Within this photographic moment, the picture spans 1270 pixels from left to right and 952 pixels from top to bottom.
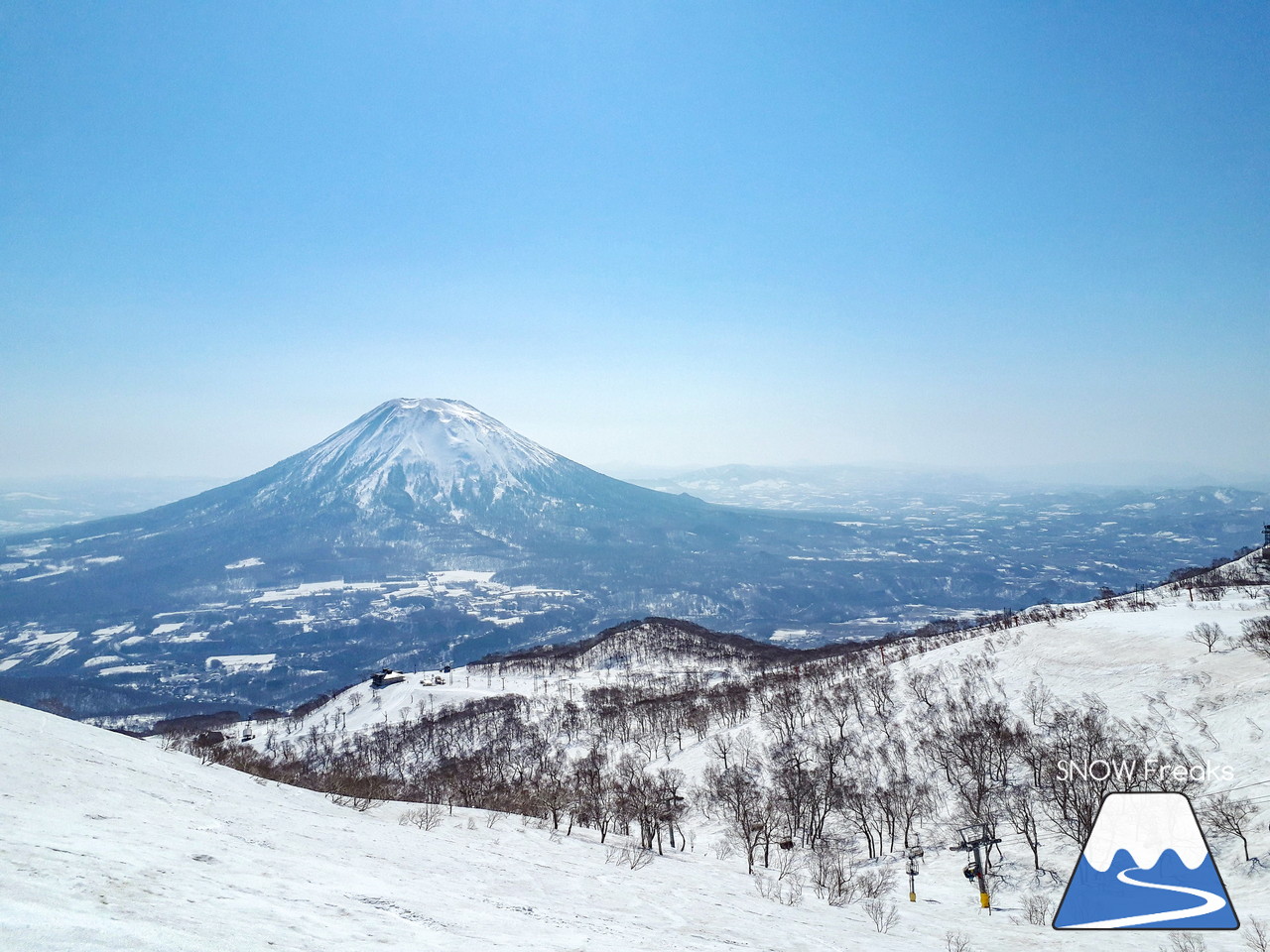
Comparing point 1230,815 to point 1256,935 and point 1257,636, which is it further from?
point 1257,636

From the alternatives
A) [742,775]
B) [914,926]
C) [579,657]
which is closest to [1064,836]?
[914,926]

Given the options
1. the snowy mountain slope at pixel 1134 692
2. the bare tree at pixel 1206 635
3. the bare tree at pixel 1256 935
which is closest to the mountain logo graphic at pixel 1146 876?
the bare tree at pixel 1256 935

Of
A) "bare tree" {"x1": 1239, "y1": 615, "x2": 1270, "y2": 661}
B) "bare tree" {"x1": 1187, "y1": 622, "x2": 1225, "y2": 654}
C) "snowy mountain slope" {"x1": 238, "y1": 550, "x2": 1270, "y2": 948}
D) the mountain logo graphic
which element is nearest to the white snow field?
"snowy mountain slope" {"x1": 238, "y1": 550, "x2": 1270, "y2": 948}

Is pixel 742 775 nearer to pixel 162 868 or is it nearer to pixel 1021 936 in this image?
Answer: pixel 1021 936

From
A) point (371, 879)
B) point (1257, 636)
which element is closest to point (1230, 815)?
point (1257, 636)

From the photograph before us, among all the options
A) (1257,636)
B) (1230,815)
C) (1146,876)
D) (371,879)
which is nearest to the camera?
(371,879)
